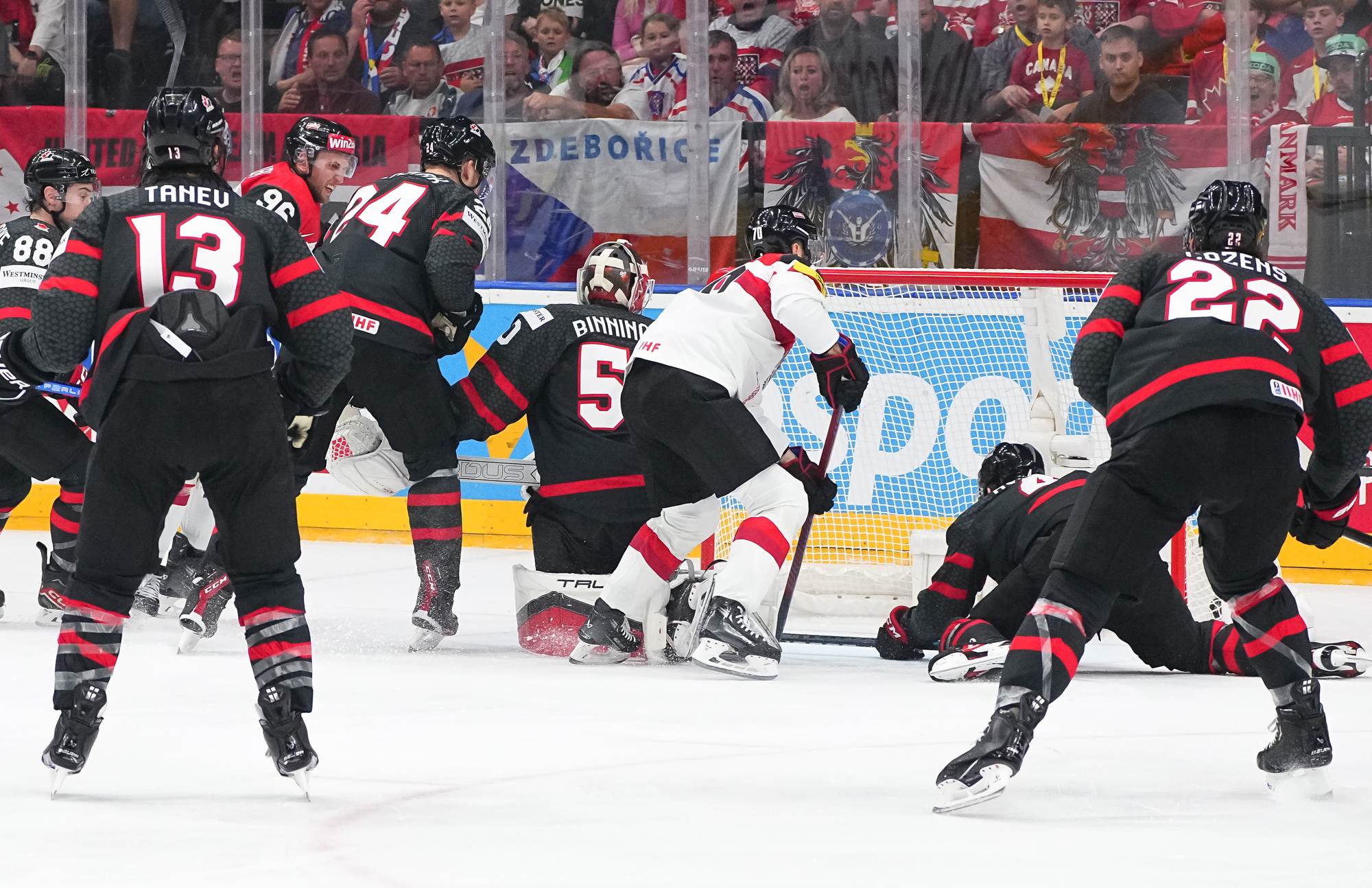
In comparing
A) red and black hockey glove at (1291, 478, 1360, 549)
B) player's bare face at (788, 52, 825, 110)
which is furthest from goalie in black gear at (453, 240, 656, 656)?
player's bare face at (788, 52, 825, 110)

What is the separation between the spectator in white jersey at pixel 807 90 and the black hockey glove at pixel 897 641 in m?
2.94

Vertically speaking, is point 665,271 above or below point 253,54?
below

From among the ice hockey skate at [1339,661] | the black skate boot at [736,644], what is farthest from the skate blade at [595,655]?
the ice hockey skate at [1339,661]

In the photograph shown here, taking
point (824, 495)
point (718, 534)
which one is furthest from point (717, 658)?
point (718, 534)

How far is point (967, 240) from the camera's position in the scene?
23.9 feet

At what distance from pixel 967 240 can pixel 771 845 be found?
4.79 meters

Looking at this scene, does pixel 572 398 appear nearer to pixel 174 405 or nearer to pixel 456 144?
pixel 456 144

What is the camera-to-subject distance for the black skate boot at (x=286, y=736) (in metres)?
3.14

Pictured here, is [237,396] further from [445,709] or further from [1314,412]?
[1314,412]

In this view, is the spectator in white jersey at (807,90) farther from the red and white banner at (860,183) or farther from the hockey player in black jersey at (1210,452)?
the hockey player in black jersey at (1210,452)

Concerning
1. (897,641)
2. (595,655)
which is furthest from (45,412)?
(897,641)

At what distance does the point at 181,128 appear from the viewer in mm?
3227

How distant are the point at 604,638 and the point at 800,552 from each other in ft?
2.13

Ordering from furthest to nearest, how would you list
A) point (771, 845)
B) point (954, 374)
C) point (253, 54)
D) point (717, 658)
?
1. point (253, 54)
2. point (954, 374)
3. point (717, 658)
4. point (771, 845)
